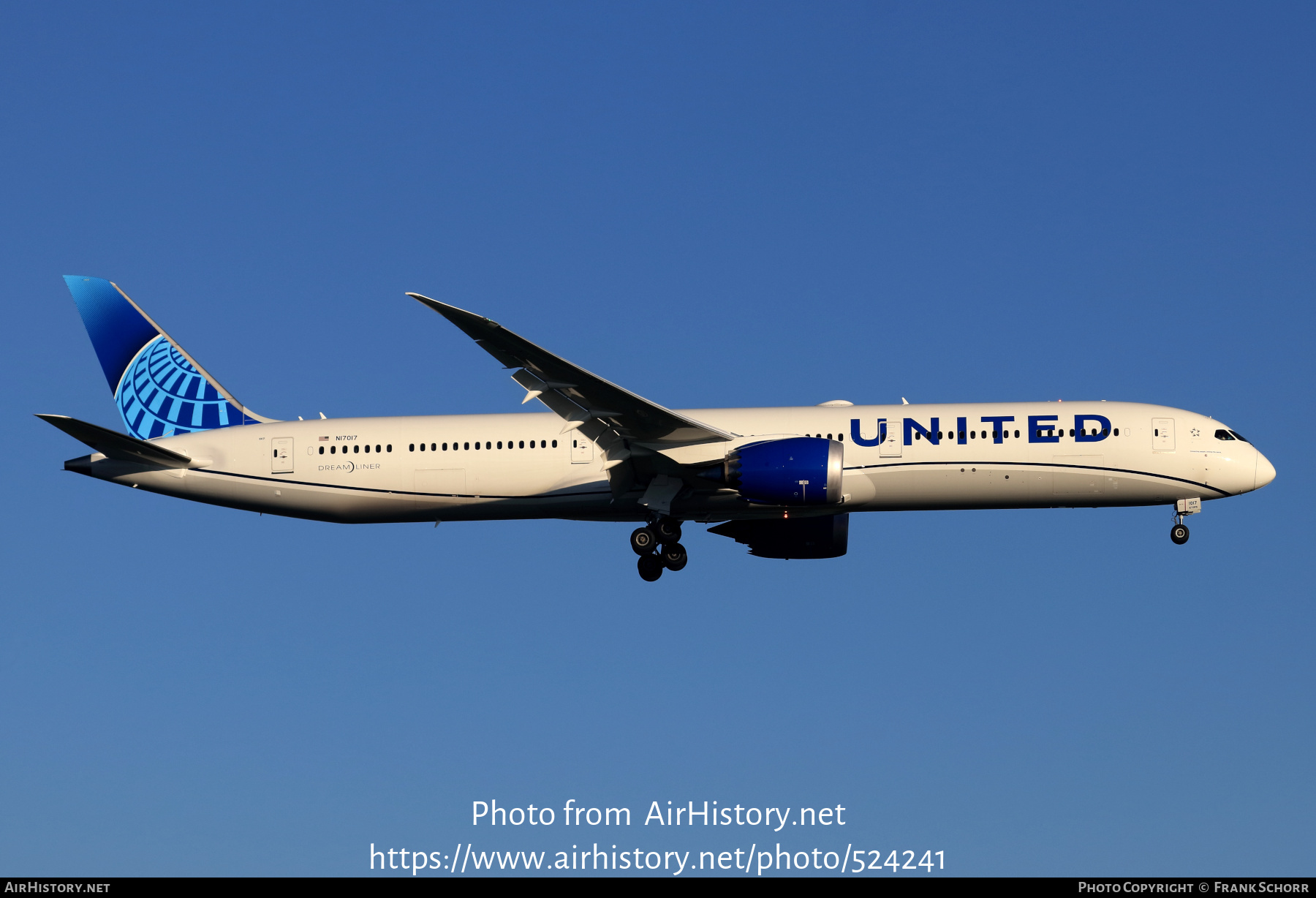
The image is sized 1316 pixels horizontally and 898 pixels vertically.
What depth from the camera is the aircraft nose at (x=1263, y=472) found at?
120 feet

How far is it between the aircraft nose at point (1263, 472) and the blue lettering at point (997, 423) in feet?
21.0

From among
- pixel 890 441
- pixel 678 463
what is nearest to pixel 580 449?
pixel 678 463

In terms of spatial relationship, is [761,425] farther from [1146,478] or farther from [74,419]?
[74,419]

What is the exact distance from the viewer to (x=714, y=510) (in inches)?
1444

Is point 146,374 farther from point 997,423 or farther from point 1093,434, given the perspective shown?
point 1093,434

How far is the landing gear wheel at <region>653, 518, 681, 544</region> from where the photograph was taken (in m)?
36.6

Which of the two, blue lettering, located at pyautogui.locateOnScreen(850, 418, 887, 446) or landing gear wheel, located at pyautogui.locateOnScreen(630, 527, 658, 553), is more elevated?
blue lettering, located at pyautogui.locateOnScreen(850, 418, 887, 446)

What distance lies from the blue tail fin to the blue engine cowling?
14100mm

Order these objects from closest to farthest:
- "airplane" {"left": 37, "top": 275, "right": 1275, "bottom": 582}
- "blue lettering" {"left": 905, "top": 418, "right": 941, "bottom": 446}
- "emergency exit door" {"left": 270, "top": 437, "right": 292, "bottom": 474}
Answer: "airplane" {"left": 37, "top": 275, "right": 1275, "bottom": 582}
"blue lettering" {"left": 905, "top": 418, "right": 941, "bottom": 446}
"emergency exit door" {"left": 270, "top": 437, "right": 292, "bottom": 474}

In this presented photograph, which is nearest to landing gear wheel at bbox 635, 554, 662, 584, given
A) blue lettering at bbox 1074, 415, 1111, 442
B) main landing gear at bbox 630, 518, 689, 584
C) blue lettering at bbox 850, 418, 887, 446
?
main landing gear at bbox 630, 518, 689, 584

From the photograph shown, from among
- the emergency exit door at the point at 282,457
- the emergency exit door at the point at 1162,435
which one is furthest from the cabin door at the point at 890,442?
the emergency exit door at the point at 282,457

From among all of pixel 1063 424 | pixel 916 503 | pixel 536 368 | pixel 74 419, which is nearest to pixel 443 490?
pixel 536 368

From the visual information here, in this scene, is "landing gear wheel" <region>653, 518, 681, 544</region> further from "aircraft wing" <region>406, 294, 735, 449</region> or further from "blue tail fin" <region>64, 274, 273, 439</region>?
"blue tail fin" <region>64, 274, 273, 439</region>

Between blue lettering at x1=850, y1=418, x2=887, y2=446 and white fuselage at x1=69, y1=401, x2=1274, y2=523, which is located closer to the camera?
white fuselage at x1=69, y1=401, x2=1274, y2=523
